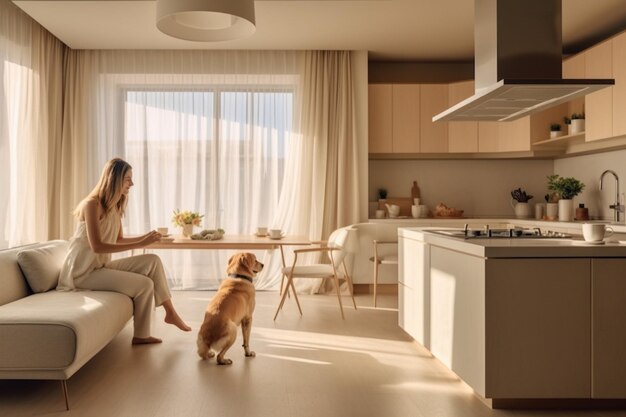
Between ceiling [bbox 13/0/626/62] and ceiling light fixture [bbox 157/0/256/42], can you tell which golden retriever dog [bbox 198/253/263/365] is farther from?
ceiling [bbox 13/0/626/62]

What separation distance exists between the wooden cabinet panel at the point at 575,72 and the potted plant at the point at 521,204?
3.40 feet

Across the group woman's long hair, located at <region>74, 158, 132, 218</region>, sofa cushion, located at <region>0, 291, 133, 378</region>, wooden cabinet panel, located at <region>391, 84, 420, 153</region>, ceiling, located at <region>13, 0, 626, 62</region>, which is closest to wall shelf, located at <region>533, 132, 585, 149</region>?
ceiling, located at <region>13, 0, 626, 62</region>

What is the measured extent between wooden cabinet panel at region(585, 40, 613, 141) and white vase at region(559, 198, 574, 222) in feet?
2.49

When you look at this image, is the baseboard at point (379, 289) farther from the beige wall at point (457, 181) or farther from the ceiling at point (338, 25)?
the ceiling at point (338, 25)

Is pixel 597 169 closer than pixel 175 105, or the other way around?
pixel 597 169

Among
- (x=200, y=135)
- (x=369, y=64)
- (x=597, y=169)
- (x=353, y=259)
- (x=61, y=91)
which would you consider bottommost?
(x=353, y=259)

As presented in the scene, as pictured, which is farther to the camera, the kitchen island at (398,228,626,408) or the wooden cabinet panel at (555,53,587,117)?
the wooden cabinet panel at (555,53,587,117)

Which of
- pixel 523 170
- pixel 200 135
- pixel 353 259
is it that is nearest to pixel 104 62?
pixel 200 135

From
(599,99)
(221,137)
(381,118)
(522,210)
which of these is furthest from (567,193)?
(221,137)

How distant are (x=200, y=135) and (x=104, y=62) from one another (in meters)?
1.28

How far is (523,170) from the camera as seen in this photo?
264 inches

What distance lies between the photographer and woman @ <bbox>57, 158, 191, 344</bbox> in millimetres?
3682

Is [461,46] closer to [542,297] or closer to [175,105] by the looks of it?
[175,105]

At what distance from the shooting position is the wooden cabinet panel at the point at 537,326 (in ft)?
8.54
